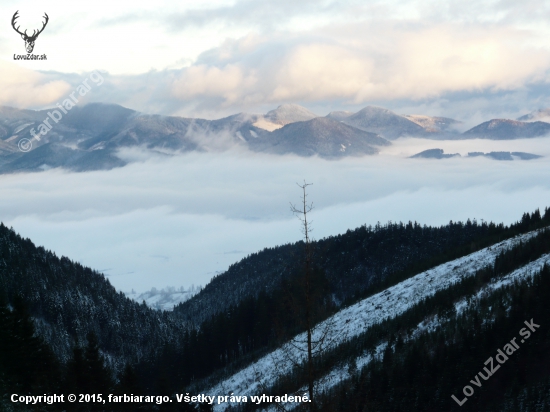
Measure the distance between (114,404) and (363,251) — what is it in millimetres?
166841

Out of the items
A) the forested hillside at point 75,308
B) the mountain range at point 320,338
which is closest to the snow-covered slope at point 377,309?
the mountain range at point 320,338

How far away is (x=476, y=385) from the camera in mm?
52719

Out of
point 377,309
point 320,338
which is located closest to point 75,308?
point 377,309

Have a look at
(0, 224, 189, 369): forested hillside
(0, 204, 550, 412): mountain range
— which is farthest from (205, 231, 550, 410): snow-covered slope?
(0, 224, 189, 369): forested hillside

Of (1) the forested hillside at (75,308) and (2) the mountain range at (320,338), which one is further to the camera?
(1) the forested hillside at (75,308)

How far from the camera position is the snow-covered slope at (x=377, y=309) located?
85.2m

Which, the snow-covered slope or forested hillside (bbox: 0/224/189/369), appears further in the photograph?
forested hillside (bbox: 0/224/189/369)

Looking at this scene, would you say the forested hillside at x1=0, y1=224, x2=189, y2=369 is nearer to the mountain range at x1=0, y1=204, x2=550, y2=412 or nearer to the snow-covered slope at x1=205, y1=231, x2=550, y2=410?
the mountain range at x1=0, y1=204, x2=550, y2=412

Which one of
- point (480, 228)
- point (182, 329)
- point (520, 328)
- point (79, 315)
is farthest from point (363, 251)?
point (520, 328)

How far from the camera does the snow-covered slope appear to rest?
85.2 metres

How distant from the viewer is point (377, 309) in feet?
308

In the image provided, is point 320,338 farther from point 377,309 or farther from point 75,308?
A: point 75,308

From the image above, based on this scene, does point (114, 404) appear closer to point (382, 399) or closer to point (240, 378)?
point (382, 399)

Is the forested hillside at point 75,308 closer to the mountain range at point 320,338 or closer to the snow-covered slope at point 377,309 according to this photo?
the mountain range at point 320,338
